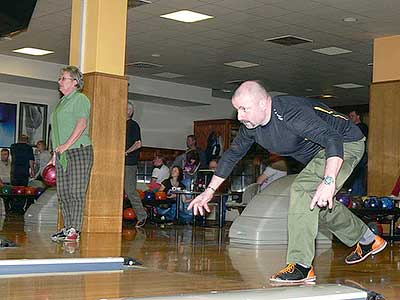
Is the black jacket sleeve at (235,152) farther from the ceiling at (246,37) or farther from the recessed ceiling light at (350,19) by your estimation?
the recessed ceiling light at (350,19)

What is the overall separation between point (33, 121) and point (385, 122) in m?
7.26

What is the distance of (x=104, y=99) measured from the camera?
7.14m

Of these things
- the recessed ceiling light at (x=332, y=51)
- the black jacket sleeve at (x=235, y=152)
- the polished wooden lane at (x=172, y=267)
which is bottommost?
the polished wooden lane at (x=172, y=267)

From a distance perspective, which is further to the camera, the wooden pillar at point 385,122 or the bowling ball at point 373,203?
the wooden pillar at point 385,122

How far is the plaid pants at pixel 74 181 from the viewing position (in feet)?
19.0

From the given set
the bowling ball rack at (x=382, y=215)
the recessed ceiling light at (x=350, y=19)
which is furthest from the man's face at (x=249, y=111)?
the recessed ceiling light at (x=350, y=19)

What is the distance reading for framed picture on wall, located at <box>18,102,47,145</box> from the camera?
46.5 ft

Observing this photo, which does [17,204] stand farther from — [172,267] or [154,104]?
[172,267]

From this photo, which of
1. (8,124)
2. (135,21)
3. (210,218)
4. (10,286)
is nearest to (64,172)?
(10,286)

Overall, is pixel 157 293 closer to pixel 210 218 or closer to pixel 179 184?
pixel 179 184

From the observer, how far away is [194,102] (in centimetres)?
1581

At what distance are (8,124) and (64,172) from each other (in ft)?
28.1

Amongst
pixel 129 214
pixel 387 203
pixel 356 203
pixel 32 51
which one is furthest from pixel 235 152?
pixel 32 51

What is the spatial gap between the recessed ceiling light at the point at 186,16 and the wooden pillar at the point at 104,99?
1878 mm
